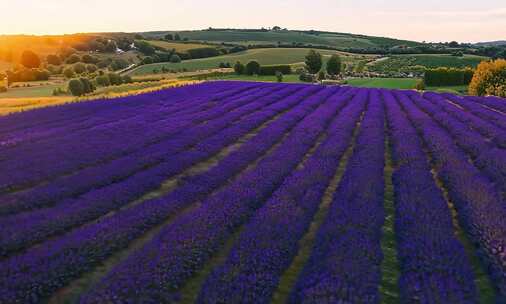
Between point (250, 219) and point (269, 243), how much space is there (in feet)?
4.08

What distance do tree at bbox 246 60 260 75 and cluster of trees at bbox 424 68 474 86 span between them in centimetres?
2280

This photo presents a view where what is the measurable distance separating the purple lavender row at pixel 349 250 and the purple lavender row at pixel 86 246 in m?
2.93

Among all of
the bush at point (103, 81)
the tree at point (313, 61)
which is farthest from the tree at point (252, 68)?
the bush at point (103, 81)

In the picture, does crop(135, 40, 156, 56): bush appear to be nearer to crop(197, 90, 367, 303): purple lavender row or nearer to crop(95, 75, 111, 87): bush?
crop(95, 75, 111, 87): bush

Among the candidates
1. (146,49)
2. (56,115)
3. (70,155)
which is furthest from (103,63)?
(70,155)

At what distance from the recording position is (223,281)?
17.3 ft

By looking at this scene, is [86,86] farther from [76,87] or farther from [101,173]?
[101,173]

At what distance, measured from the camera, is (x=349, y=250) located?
5961 millimetres

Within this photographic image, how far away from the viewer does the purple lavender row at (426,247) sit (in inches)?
198

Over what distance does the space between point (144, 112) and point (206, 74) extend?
36.8 m

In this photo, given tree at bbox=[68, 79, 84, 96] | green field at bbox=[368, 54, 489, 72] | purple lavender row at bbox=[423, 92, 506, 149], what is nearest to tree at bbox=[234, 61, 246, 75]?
green field at bbox=[368, 54, 489, 72]

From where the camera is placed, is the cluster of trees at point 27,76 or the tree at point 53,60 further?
the tree at point 53,60

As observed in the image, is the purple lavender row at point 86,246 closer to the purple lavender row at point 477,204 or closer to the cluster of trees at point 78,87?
the purple lavender row at point 477,204

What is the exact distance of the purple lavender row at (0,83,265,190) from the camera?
9.95 metres
